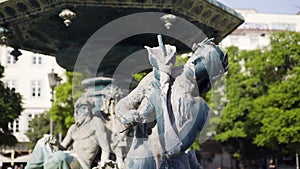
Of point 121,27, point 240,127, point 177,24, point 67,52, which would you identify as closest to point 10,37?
point 67,52

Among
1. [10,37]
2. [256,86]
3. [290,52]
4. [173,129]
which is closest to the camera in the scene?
[173,129]

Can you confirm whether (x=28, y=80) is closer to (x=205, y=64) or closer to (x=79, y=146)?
(x=79, y=146)

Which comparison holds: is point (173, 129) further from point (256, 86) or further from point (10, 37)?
point (256, 86)

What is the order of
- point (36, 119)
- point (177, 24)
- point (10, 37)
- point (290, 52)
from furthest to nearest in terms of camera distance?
point (36, 119), point (290, 52), point (10, 37), point (177, 24)

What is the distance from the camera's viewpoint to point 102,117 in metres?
6.77

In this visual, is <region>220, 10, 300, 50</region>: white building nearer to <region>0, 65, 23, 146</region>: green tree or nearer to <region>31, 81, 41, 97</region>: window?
<region>31, 81, 41, 97</region>: window

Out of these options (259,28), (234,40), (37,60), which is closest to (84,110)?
(37,60)

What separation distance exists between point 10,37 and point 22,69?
39794 millimetres

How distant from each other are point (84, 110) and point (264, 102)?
23.1 meters

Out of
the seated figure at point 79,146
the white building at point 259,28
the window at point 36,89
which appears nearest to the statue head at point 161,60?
the seated figure at point 79,146

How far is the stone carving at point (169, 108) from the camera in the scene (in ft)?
14.8

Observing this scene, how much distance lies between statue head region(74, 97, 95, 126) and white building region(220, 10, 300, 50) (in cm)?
4510

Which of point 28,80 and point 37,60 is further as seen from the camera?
point 37,60

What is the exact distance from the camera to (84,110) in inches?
266
